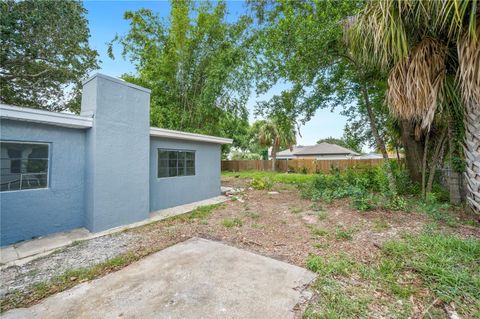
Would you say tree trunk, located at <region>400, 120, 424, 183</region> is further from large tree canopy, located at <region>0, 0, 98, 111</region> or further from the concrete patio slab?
large tree canopy, located at <region>0, 0, 98, 111</region>

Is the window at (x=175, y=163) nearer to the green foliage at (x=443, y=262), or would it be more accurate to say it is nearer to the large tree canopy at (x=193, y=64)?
the large tree canopy at (x=193, y=64)

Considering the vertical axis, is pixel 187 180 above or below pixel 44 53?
below

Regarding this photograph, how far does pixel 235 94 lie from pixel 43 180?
9042 mm

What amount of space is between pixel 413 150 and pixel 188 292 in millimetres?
8204

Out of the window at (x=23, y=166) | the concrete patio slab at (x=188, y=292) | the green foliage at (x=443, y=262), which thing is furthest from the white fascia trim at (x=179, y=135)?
the green foliage at (x=443, y=262)

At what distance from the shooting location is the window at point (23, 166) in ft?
12.5

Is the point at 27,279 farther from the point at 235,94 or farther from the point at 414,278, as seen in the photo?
the point at 235,94

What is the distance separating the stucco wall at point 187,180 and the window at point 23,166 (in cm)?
238

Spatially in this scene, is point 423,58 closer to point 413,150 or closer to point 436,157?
point 436,157

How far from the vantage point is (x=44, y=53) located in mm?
9141

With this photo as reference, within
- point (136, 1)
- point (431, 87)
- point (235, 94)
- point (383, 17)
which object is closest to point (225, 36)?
point (235, 94)

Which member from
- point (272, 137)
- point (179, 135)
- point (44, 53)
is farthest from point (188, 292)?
point (272, 137)

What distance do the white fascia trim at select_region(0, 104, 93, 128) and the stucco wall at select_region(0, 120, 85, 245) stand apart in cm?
24

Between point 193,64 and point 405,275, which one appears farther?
point 193,64
